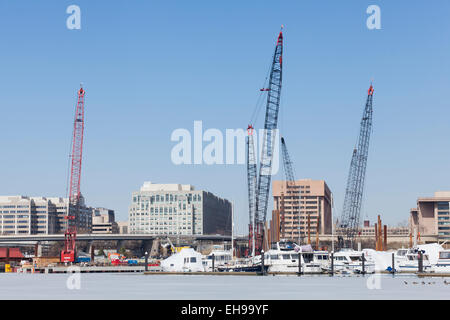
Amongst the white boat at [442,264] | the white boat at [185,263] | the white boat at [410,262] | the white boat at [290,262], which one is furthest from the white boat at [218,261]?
the white boat at [442,264]

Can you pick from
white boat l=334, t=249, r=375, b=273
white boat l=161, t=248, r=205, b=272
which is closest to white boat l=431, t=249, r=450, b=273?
white boat l=334, t=249, r=375, b=273

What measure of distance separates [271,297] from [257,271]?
5142 cm

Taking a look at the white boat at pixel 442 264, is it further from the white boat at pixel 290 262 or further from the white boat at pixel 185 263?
the white boat at pixel 185 263

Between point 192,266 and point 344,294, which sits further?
point 192,266

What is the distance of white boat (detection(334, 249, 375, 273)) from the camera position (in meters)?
117

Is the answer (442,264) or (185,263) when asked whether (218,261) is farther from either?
(442,264)

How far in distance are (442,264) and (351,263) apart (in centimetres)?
1536

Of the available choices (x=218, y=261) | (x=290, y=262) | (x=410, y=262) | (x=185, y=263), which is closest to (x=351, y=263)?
(x=410, y=262)

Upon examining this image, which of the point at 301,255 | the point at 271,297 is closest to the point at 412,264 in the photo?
the point at 301,255

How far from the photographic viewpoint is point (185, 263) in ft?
419

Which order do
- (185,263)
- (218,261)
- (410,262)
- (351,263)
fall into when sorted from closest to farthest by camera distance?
1. (410,262)
2. (351,263)
3. (185,263)
4. (218,261)
